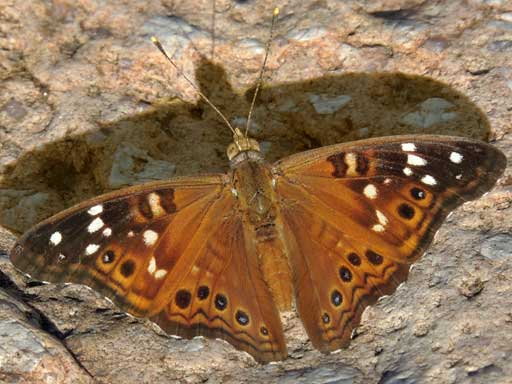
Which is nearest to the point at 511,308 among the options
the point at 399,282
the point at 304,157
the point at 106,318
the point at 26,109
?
the point at 399,282

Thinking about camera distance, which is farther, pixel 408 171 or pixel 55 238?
pixel 408 171

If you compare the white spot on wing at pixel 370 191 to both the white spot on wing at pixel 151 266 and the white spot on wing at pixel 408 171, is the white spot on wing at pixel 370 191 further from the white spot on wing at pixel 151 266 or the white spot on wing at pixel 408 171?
the white spot on wing at pixel 151 266

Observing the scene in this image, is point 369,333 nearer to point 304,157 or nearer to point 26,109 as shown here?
point 304,157

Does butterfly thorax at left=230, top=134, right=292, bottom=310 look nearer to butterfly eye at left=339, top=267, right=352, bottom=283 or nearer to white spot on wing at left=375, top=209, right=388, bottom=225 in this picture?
butterfly eye at left=339, top=267, right=352, bottom=283

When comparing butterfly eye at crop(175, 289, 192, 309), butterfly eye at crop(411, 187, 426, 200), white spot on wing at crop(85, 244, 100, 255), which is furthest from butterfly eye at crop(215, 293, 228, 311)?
butterfly eye at crop(411, 187, 426, 200)

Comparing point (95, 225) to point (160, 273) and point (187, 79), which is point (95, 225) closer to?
point (160, 273)

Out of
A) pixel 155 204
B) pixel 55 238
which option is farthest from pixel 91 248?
pixel 155 204
